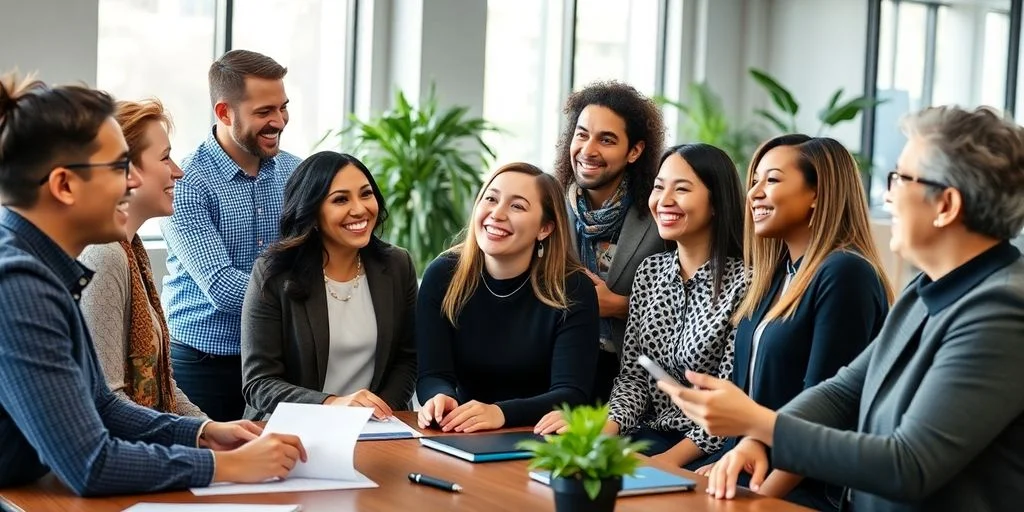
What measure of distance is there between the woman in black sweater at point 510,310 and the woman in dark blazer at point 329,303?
0.14 meters

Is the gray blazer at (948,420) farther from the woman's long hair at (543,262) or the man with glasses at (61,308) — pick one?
the woman's long hair at (543,262)

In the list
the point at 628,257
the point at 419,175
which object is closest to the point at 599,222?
the point at 628,257

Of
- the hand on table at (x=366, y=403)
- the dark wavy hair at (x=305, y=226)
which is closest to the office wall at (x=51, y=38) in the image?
the dark wavy hair at (x=305, y=226)

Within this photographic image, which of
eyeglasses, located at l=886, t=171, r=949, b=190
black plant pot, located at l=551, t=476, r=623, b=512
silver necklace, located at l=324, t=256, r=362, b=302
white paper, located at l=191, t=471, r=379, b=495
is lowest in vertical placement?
white paper, located at l=191, t=471, r=379, b=495

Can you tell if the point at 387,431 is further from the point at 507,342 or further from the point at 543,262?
the point at 543,262

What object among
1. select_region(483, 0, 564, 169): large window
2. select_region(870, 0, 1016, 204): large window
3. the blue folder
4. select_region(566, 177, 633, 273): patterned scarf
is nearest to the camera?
the blue folder

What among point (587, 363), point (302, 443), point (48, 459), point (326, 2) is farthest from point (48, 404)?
point (326, 2)

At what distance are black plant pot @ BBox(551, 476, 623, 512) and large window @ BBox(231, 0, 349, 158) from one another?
4673mm

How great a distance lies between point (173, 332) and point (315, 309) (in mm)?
803

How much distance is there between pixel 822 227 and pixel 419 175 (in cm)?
342

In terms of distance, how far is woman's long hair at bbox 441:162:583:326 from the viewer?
128 inches

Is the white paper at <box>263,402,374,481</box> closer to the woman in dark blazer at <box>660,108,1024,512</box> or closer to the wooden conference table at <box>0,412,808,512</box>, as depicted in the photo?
the wooden conference table at <box>0,412,808,512</box>

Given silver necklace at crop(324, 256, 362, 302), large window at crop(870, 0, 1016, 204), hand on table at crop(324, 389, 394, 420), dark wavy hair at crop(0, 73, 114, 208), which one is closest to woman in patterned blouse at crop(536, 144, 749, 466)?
hand on table at crop(324, 389, 394, 420)

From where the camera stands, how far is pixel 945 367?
2.00 metres
